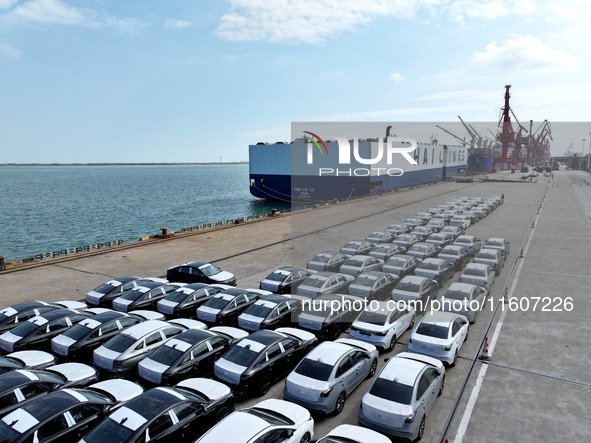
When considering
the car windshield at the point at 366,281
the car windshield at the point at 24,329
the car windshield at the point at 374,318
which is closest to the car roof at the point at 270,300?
the car windshield at the point at 374,318

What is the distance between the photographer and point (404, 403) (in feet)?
28.1

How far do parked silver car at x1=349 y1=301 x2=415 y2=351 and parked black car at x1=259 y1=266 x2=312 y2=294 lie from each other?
461 centimetres

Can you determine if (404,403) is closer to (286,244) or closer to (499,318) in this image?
(499,318)

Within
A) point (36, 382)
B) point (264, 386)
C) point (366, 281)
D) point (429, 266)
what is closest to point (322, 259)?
point (366, 281)

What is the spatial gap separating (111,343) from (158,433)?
4.85 metres

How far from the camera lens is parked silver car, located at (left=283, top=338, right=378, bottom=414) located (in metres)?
9.32

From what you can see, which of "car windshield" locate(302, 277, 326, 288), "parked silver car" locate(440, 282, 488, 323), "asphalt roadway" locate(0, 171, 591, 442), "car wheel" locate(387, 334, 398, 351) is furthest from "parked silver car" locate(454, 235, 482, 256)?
"car wheel" locate(387, 334, 398, 351)

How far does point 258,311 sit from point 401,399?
6.36 m

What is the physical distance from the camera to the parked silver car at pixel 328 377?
30.6ft

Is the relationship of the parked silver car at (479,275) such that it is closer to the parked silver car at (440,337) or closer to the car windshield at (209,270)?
the parked silver car at (440,337)

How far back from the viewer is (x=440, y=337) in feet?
38.8

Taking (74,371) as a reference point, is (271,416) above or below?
above

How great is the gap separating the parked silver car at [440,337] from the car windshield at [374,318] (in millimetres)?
1063

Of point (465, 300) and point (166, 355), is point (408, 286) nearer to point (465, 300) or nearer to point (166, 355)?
point (465, 300)
